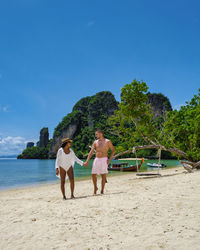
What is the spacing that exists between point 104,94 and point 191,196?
333 ft

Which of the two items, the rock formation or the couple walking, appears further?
the rock formation

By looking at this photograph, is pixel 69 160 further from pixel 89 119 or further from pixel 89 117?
pixel 89 119

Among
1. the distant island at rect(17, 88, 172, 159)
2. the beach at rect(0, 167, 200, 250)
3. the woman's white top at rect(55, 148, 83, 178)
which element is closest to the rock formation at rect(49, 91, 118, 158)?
the distant island at rect(17, 88, 172, 159)

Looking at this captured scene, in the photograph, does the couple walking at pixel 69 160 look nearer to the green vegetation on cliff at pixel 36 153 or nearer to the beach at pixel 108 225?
the beach at pixel 108 225

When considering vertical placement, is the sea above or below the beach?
below

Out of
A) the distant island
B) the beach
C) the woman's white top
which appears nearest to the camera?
the beach

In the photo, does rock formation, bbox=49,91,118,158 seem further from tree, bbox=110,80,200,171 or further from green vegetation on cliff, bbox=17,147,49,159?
tree, bbox=110,80,200,171

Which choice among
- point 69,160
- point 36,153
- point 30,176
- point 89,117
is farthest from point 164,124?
point 36,153

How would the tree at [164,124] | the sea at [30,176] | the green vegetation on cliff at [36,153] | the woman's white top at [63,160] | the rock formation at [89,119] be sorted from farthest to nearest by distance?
the green vegetation on cliff at [36,153] → the rock formation at [89,119] → the sea at [30,176] → the tree at [164,124] → the woman's white top at [63,160]

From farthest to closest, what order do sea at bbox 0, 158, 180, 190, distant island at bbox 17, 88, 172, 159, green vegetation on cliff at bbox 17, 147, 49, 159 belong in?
green vegetation on cliff at bbox 17, 147, 49, 159
distant island at bbox 17, 88, 172, 159
sea at bbox 0, 158, 180, 190

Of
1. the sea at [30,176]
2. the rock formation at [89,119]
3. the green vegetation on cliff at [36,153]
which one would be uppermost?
the rock formation at [89,119]

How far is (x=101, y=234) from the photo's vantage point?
10.9 feet

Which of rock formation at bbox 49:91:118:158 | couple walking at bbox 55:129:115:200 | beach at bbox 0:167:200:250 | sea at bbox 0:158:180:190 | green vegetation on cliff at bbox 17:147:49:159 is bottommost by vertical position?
sea at bbox 0:158:180:190

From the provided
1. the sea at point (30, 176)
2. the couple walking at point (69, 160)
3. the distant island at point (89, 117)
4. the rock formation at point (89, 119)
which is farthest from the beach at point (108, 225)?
the rock formation at point (89, 119)
